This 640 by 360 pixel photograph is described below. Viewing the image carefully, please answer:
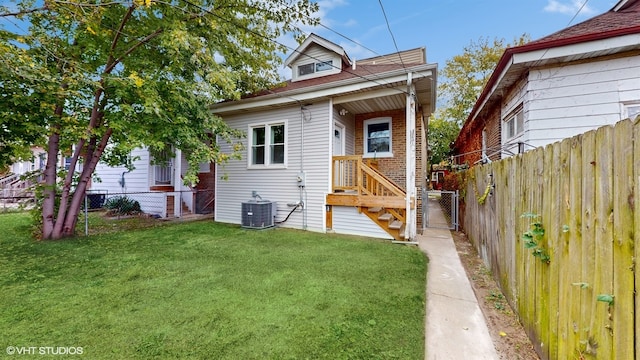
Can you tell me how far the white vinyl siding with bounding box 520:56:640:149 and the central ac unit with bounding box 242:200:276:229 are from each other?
6.07m

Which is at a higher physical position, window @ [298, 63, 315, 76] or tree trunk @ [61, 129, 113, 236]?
window @ [298, 63, 315, 76]

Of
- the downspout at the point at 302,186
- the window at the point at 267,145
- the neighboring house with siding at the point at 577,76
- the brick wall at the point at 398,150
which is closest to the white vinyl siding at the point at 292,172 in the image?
the downspout at the point at 302,186

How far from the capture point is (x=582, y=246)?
5.20 feet

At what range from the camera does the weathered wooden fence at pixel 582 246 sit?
125cm

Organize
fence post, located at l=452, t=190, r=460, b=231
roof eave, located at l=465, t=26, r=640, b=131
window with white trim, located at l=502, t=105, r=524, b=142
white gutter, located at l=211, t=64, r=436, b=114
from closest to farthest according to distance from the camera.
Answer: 1. roof eave, located at l=465, t=26, r=640, b=131
2. window with white trim, located at l=502, t=105, r=524, b=142
3. white gutter, located at l=211, t=64, r=436, b=114
4. fence post, located at l=452, t=190, r=460, b=231

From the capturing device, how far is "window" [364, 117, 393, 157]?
331 inches

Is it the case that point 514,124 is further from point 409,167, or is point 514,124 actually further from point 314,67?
point 314,67

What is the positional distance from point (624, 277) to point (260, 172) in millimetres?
7672

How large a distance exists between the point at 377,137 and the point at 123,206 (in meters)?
9.87

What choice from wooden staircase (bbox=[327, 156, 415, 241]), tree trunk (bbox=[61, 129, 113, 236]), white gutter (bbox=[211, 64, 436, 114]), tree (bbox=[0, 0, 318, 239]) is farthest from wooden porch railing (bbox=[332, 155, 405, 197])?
tree trunk (bbox=[61, 129, 113, 236])

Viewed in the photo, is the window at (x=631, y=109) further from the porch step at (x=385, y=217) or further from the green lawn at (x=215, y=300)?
the porch step at (x=385, y=217)

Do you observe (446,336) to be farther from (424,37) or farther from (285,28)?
(424,37)

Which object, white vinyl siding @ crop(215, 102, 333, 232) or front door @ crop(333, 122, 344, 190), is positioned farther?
front door @ crop(333, 122, 344, 190)

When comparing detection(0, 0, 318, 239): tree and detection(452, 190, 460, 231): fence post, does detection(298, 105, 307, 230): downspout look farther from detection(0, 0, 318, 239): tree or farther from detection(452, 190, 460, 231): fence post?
detection(452, 190, 460, 231): fence post
